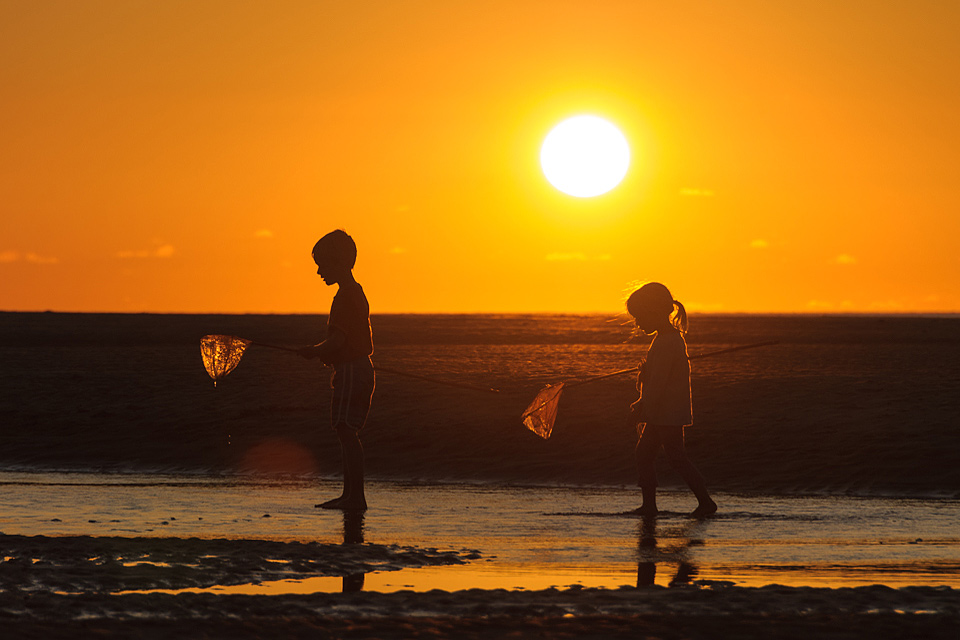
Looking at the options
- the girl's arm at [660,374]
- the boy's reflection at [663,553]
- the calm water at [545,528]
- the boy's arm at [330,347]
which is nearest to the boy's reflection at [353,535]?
the calm water at [545,528]

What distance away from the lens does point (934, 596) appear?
6.18 metres

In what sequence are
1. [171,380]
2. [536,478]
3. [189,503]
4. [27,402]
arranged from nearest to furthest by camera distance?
[189,503]
[536,478]
[27,402]
[171,380]

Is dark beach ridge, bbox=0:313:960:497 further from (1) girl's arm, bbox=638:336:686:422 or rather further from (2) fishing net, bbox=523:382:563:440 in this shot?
(1) girl's arm, bbox=638:336:686:422

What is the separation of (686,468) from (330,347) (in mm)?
2989

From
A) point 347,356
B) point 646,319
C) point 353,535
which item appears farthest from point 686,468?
point 353,535

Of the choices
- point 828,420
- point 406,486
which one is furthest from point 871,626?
point 828,420

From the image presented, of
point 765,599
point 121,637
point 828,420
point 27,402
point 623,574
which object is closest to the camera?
point 121,637

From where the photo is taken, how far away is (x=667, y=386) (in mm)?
10508

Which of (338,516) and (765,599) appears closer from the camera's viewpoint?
(765,599)

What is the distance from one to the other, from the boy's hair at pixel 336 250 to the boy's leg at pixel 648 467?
2.82 meters

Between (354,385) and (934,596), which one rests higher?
(354,385)

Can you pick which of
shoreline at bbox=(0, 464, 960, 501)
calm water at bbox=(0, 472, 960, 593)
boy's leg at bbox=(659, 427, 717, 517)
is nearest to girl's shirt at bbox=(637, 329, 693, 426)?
boy's leg at bbox=(659, 427, 717, 517)

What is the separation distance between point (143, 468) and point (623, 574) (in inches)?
376

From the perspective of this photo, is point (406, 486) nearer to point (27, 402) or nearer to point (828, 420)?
point (828, 420)
